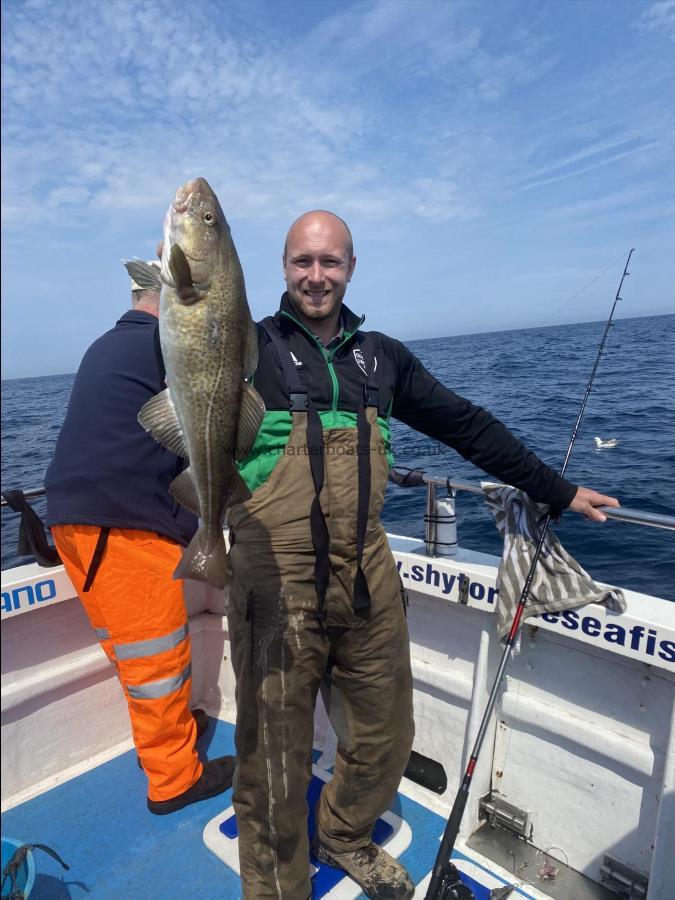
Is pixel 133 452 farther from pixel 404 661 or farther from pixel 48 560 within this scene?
pixel 404 661

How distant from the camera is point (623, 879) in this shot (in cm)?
306

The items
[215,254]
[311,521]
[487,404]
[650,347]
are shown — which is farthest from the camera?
[650,347]

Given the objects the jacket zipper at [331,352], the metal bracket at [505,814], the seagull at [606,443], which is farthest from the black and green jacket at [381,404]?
the seagull at [606,443]

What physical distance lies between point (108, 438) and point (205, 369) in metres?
1.20

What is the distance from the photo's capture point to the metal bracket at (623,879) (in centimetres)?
301

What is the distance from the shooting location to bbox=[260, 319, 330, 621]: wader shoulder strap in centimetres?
260

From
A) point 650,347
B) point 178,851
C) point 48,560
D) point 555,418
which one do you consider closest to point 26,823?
point 178,851

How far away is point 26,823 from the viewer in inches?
142

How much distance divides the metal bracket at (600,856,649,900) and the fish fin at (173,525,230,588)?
2522 millimetres

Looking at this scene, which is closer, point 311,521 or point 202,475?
point 202,475

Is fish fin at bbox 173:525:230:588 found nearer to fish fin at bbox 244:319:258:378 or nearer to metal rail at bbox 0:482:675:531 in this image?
fish fin at bbox 244:319:258:378

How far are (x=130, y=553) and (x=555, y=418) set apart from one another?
45.7ft

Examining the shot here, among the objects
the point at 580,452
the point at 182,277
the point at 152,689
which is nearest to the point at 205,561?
the point at 182,277

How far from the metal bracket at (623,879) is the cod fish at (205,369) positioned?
252cm
